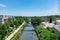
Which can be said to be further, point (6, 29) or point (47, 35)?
point (6, 29)

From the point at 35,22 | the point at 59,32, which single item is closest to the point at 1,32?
the point at 59,32

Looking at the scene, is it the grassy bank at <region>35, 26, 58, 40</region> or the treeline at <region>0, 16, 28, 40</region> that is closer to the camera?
the grassy bank at <region>35, 26, 58, 40</region>

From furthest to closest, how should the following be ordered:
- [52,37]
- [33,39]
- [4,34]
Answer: [33,39], [4,34], [52,37]

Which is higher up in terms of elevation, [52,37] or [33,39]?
[52,37]

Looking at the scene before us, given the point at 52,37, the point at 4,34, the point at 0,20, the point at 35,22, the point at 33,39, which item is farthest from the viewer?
the point at 35,22

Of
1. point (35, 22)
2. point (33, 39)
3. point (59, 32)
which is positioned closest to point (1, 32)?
point (33, 39)

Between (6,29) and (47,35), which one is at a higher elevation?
(47,35)

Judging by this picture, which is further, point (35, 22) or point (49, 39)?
point (35, 22)

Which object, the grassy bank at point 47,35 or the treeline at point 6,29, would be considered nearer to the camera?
the grassy bank at point 47,35

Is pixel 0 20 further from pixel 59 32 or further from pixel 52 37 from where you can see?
pixel 52 37
